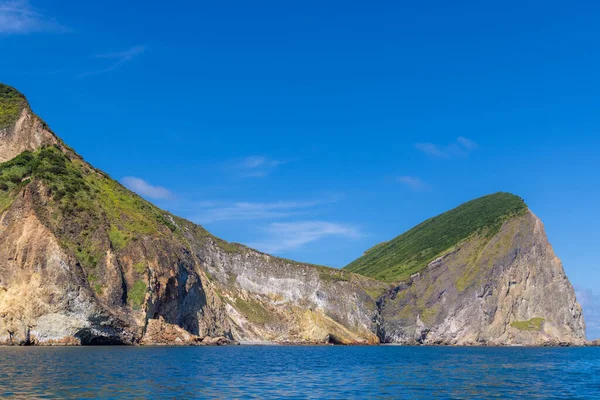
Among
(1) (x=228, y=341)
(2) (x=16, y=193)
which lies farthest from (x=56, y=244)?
(1) (x=228, y=341)

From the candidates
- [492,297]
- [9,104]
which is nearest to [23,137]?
[9,104]

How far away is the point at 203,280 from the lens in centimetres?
10619

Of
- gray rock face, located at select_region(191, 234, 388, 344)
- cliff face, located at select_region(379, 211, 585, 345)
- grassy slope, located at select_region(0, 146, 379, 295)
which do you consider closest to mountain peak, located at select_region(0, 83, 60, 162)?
grassy slope, located at select_region(0, 146, 379, 295)

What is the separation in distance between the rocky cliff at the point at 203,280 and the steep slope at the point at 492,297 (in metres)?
0.31

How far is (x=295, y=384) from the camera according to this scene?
120ft

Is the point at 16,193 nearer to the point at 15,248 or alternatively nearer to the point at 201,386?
the point at 15,248

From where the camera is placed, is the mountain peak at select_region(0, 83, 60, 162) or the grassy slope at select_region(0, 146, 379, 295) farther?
the mountain peak at select_region(0, 83, 60, 162)

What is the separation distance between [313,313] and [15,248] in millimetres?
79308

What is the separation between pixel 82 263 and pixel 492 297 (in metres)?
114

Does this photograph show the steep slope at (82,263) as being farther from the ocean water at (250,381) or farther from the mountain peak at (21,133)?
the ocean water at (250,381)

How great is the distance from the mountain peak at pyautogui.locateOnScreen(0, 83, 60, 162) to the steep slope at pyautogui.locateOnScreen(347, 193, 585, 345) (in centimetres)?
9637

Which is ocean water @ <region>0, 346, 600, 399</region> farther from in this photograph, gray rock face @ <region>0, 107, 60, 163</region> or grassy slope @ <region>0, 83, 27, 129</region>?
grassy slope @ <region>0, 83, 27, 129</region>

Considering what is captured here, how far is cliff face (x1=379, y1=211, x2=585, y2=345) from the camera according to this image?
5935 inches

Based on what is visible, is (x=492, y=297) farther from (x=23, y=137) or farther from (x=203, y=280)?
(x=23, y=137)
